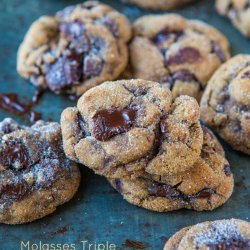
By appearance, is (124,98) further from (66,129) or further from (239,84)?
(239,84)

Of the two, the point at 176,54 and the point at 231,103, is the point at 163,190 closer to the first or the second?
the point at 231,103

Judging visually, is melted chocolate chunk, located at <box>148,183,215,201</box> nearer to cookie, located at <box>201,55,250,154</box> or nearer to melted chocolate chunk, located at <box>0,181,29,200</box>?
cookie, located at <box>201,55,250,154</box>

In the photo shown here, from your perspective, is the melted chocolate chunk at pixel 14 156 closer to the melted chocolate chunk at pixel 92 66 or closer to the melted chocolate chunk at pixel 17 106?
the melted chocolate chunk at pixel 17 106

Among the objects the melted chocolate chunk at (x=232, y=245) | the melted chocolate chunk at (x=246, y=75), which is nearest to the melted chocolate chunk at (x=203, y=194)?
the melted chocolate chunk at (x=232, y=245)

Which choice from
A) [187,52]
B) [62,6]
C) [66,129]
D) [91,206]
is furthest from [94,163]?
[62,6]

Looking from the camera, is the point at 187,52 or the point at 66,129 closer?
the point at 66,129
